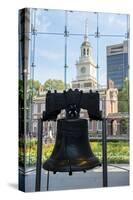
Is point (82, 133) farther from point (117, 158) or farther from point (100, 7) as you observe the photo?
point (100, 7)

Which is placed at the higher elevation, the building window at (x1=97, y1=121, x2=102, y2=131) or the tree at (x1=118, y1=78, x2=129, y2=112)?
the tree at (x1=118, y1=78, x2=129, y2=112)

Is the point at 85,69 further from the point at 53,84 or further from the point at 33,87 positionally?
the point at 33,87

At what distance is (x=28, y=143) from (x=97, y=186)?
618 millimetres

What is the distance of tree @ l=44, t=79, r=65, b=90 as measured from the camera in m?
4.85

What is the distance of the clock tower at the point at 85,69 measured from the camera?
195 inches

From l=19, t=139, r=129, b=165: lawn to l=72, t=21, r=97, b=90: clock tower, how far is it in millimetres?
418

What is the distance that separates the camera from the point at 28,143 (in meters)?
4.80

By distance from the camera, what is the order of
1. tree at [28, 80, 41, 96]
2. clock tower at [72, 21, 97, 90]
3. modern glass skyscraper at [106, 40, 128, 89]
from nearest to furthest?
tree at [28, 80, 41, 96], clock tower at [72, 21, 97, 90], modern glass skyscraper at [106, 40, 128, 89]

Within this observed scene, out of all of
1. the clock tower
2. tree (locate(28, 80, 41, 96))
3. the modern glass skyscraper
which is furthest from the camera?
the modern glass skyscraper

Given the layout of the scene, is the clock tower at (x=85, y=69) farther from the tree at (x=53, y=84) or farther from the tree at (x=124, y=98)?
Result: the tree at (x=124, y=98)

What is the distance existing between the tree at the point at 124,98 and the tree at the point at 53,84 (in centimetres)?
46

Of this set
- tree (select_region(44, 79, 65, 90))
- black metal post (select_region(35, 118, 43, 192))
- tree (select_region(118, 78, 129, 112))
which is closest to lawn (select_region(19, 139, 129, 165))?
black metal post (select_region(35, 118, 43, 192))

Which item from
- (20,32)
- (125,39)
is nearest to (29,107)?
(20,32)

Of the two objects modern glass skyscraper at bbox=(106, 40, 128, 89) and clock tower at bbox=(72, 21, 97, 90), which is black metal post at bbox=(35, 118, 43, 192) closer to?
clock tower at bbox=(72, 21, 97, 90)
